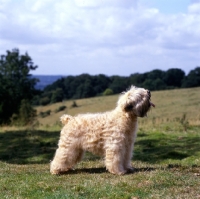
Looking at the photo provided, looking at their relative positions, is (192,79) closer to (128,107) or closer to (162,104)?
(162,104)

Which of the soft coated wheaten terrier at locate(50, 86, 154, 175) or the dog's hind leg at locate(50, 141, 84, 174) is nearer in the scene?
the soft coated wheaten terrier at locate(50, 86, 154, 175)

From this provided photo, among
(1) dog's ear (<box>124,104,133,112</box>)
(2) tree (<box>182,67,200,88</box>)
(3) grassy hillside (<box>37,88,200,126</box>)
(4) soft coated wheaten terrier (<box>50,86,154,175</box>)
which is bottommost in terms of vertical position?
(3) grassy hillside (<box>37,88,200,126</box>)

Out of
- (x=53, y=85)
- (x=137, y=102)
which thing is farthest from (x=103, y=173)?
(x=53, y=85)

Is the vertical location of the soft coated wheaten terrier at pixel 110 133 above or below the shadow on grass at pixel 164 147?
above

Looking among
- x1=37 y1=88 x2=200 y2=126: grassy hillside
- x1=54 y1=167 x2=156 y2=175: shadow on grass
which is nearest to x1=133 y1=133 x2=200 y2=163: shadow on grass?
x1=54 y1=167 x2=156 y2=175: shadow on grass

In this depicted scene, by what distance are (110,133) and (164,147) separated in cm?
744

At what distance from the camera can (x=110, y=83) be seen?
109438 millimetres

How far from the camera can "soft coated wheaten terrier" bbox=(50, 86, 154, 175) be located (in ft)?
32.0

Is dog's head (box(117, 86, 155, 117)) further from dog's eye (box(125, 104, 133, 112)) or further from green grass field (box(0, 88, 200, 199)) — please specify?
green grass field (box(0, 88, 200, 199))

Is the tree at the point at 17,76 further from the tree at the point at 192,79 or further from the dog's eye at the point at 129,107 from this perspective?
the dog's eye at the point at 129,107

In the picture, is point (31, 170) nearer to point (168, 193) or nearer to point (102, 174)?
point (102, 174)

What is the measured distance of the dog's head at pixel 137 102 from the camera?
9.75 m

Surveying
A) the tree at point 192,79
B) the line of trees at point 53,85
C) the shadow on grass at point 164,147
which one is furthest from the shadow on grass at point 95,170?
the tree at point 192,79

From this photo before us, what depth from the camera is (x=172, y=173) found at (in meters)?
9.41
